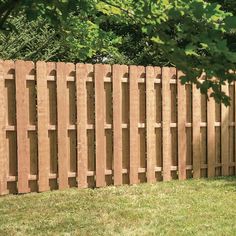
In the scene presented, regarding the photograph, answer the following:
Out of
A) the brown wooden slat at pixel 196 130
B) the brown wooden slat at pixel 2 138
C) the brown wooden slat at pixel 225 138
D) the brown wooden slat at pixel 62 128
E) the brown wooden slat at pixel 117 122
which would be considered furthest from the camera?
the brown wooden slat at pixel 225 138

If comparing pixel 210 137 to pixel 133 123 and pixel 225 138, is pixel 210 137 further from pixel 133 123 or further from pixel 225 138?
pixel 133 123

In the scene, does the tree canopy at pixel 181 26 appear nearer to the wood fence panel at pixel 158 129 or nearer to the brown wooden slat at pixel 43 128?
the brown wooden slat at pixel 43 128

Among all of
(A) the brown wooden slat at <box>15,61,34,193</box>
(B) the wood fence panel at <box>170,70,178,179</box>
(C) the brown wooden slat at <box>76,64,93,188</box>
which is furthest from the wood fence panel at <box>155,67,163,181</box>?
(A) the brown wooden slat at <box>15,61,34,193</box>

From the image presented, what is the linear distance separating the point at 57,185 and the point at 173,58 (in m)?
4.12

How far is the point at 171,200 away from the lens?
5656 mm

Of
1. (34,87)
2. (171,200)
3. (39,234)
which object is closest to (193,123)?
(171,200)

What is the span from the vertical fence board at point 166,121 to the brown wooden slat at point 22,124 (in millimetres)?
1975

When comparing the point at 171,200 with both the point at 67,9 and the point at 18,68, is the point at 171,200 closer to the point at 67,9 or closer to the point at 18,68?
the point at 18,68

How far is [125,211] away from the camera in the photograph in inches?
200

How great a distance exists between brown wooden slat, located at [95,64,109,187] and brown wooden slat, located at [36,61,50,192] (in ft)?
2.21

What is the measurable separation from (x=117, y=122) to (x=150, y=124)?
0.54 m

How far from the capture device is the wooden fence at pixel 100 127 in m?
5.96

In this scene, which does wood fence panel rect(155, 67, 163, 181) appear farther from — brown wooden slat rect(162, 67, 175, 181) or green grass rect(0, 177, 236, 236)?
green grass rect(0, 177, 236, 236)

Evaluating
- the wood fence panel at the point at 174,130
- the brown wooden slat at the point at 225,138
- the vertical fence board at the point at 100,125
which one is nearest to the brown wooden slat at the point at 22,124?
the vertical fence board at the point at 100,125
